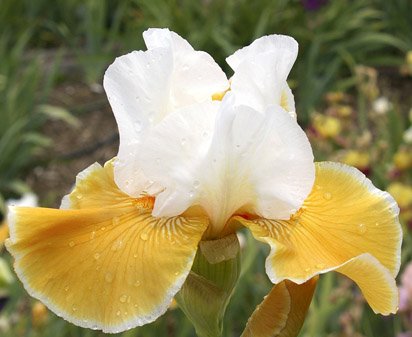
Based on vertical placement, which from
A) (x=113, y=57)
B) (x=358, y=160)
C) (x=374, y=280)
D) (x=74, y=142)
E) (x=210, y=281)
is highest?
(x=374, y=280)

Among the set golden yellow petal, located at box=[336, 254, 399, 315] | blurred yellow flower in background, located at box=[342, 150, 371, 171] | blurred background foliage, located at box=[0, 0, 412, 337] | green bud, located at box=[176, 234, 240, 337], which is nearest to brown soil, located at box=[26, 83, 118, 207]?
blurred background foliage, located at box=[0, 0, 412, 337]

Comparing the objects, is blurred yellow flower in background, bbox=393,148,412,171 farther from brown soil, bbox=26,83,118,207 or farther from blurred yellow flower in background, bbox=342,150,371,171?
brown soil, bbox=26,83,118,207

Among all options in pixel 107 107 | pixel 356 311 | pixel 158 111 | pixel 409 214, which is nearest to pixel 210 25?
pixel 107 107

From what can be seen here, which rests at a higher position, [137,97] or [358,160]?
[137,97]

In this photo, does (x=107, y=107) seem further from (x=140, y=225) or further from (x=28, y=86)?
(x=140, y=225)

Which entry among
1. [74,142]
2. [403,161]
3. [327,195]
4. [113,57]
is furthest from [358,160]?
[113,57]

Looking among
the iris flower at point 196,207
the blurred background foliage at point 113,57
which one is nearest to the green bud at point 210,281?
the iris flower at point 196,207

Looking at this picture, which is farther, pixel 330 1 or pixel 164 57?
pixel 330 1

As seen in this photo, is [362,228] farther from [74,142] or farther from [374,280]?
[74,142]
